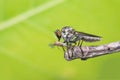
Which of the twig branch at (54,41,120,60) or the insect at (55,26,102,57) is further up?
the insect at (55,26,102,57)

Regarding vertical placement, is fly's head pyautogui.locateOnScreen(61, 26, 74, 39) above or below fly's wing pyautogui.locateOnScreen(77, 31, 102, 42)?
above

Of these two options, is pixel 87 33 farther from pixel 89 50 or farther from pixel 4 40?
pixel 4 40

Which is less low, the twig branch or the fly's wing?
the fly's wing

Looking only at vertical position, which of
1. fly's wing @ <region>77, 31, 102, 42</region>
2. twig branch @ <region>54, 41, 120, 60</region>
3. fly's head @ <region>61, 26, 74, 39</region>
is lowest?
twig branch @ <region>54, 41, 120, 60</region>
